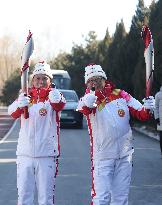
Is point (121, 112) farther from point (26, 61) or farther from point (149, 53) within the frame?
point (26, 61)

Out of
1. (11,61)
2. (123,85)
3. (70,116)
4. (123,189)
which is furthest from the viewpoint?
(11,61)

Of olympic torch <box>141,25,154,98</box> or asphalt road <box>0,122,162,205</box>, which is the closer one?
olympic torch <box>141,25,154,98</box>

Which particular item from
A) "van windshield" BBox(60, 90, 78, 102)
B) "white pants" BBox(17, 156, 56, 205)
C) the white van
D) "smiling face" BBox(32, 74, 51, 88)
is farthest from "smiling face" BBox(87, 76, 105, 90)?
the white van

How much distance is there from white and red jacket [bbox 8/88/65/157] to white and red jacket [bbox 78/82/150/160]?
0.31 metres

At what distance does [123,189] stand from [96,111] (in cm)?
81

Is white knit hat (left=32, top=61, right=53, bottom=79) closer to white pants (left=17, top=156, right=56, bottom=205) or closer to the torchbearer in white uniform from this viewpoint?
the torchbearer in white uniform

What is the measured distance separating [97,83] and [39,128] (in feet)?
2.40

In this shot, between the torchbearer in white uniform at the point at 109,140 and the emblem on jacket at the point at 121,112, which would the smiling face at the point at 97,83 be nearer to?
the torchbearer in white uniform at the point at 109,140

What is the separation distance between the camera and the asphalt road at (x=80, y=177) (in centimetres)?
797

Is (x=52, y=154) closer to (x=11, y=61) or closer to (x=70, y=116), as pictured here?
(x=70, y=116)

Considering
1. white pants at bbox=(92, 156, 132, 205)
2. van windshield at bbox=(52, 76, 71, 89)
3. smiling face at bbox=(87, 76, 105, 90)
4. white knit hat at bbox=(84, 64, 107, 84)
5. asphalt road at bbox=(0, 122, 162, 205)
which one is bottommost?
asphalt road at bbox=(0, 122, 162, 205)

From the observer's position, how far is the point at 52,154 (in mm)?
5715

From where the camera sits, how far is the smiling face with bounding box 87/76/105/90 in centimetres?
568

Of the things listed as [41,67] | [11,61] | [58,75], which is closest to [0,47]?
[11,61]
